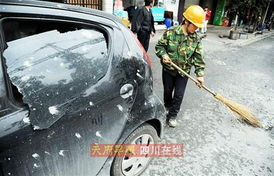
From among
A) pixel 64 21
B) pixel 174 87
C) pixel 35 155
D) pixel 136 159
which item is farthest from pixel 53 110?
pixel 174 87

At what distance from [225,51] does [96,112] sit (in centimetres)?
804

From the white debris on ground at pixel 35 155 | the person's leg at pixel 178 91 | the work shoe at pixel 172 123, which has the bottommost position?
the work shoe at pixel 172 123

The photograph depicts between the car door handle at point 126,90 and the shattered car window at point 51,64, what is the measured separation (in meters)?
0.24

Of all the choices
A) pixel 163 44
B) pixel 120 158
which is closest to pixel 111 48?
pixel 120 158

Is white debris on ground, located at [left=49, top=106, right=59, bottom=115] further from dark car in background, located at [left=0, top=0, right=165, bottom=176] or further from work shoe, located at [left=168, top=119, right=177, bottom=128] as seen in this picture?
work shoe, located at [left=168, top=119, right=177, bottom=128]

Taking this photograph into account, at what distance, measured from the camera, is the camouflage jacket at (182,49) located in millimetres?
2812

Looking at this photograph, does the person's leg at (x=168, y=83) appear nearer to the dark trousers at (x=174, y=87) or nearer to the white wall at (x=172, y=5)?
the dark trousers at (x=174, y=87)

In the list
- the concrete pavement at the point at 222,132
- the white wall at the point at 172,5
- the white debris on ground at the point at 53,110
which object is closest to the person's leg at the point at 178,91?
the concrete pavement at the point at 222,132

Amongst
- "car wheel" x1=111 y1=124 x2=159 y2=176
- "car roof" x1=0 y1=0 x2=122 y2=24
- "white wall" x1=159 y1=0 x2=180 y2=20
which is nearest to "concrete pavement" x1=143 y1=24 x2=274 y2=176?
"car wheel" x1=111 y1=124 x2=159 y2=176

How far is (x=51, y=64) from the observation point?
4.69ft

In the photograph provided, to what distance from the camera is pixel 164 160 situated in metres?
2.71

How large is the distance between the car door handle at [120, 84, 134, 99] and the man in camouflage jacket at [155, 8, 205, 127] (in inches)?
44.4

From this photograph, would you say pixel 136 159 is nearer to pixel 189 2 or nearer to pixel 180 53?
pixel 180 53

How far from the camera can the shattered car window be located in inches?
50.9
